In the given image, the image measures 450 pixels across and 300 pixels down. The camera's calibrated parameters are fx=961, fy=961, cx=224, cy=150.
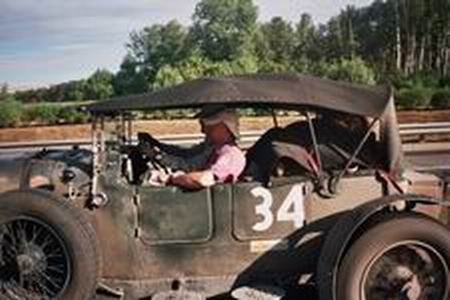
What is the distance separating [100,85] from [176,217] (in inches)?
1697

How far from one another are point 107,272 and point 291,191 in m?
1.24

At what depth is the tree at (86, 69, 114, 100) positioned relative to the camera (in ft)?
152

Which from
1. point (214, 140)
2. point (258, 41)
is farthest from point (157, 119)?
point (258, 41)

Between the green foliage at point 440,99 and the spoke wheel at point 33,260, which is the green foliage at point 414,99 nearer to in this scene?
the green foliage at point 440,99

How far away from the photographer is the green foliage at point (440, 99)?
1280 inches

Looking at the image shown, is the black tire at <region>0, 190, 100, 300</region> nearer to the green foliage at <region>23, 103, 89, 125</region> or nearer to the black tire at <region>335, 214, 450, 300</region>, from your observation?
the black tire at <region>335, 214, 450, 300</region>

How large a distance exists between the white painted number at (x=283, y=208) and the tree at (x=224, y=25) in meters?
53.0

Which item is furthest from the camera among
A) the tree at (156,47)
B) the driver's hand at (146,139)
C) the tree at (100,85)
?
the tree at (156,47)

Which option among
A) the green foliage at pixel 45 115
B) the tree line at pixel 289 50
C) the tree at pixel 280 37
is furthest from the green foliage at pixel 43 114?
the tree at pixel 280 37

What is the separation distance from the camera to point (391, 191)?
6023mm

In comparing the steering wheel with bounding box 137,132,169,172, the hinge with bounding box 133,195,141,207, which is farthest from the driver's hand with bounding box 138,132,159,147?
the hinge with bounding box 133,195,141,207

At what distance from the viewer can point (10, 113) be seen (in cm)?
3073

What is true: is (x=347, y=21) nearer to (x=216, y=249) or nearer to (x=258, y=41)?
(x=258, y=41)

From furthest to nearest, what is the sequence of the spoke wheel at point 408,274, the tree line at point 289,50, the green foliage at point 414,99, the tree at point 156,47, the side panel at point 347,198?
1. the tree at point 156,47
2. the tree line at point 289,50
3. the green foliage at point 414,99
4. the side panel at point 347,198
5. the spoke wheel at point 408,274
